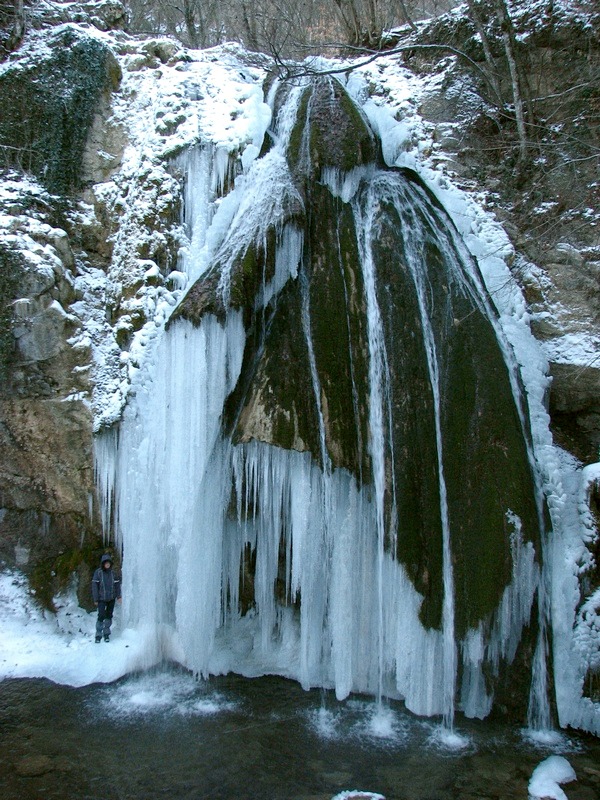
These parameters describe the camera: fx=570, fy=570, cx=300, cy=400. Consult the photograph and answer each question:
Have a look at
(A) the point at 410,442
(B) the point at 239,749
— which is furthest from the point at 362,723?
(A) the point at 410,442

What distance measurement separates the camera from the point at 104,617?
6316 millimetres

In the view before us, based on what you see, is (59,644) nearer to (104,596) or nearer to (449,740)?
(104,596)

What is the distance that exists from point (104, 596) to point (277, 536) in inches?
82.8

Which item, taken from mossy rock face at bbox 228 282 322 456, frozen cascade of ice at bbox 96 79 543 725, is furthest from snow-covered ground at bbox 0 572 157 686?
mossy rock face at bbox 228 282 322 456

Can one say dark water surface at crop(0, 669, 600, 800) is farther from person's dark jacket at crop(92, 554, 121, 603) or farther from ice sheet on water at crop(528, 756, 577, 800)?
person's dark jacket at crop(92, 554, 121, 603)

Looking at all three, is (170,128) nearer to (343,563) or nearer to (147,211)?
(147,211)

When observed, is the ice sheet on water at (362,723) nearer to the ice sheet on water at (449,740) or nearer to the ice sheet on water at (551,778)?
the ice sheet on water at (449,740)

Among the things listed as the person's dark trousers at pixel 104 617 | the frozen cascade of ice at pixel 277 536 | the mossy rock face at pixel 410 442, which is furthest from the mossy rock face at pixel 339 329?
the person's dark trousers at pixel 104 617

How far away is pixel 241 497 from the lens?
19.5 ft

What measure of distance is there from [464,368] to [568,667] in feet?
9.93

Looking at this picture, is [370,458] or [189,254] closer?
[370,458]

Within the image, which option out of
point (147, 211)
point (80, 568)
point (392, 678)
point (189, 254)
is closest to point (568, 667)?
point (392, 678)

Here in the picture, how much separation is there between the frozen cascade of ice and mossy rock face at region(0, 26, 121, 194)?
2.86 m

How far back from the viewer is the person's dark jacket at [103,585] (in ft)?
20.5
